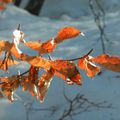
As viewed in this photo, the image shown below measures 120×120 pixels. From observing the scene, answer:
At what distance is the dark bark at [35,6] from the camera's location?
7.04m

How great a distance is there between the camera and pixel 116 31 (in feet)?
15.2

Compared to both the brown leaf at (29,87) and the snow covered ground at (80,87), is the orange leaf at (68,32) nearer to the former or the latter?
the brown leaf at (29,87)

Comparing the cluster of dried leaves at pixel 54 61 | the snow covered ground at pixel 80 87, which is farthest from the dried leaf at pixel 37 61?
the snow covered ground at pixel 80 87

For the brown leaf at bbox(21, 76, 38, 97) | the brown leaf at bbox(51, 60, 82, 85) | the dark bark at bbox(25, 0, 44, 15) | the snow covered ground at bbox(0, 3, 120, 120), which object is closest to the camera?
the brown leaf at bbox(51, 60, 82, 85)

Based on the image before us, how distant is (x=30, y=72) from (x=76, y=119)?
6.64ft

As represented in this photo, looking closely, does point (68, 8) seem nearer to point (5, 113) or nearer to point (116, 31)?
point (116, 31)

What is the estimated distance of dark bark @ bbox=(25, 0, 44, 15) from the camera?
23.1 feet

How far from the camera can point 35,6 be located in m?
7.11

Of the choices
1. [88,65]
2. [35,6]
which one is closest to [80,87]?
[88,65]

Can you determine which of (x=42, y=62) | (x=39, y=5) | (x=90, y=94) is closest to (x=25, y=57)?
(x=42, y=62)

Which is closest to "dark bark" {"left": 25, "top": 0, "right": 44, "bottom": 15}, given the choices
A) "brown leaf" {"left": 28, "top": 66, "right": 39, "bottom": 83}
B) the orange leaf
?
"brown leaf" {"left": 28, "top": 66, "right": 39, "bottom": 83}

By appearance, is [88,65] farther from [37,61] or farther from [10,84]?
[10,84]

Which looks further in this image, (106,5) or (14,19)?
(106,5)

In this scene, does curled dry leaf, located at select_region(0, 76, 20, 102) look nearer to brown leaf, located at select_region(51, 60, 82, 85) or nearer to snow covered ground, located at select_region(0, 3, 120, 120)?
brown leaf, located at select_region(51, 60, 82, 85)
